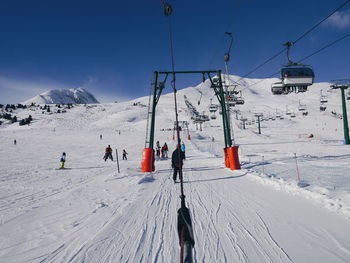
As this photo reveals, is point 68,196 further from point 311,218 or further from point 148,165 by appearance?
point 311,218

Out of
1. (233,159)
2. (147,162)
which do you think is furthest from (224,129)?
(147,162)

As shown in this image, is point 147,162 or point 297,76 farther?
point 297,76

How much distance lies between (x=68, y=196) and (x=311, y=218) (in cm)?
754

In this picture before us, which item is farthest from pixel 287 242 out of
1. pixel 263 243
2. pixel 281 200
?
pixel 281 200

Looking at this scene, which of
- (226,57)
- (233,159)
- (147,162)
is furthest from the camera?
(226,57)

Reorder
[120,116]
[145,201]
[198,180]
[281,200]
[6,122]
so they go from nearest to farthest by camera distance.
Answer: [281,200], [145,201], [198,180], [6,122], [120,116]

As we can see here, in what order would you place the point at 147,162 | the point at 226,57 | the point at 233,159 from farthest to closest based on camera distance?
the point at 226,57 < the point at 147,162 < the point at 233,159

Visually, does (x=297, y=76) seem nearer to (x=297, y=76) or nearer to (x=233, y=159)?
(x=297, y=76)

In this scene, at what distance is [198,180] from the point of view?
8578 millimetres

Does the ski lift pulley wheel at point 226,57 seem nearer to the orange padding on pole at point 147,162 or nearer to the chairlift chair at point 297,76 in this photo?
the chairlift chair at point 297,76

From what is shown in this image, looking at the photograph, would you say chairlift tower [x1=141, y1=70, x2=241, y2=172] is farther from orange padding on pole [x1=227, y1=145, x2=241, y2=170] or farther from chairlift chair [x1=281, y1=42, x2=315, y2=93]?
chairlift chair [x1=281, y1=42, x2=315, y2=93]

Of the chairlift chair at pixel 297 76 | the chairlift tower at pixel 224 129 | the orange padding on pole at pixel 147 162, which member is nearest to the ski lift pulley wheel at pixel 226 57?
the chairlift tower at pixel 224 129

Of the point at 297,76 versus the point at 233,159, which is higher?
the point at 297,76

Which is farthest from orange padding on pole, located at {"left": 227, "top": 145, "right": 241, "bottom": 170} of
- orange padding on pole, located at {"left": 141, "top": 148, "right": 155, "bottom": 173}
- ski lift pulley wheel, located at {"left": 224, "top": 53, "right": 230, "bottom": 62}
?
ski lift pulley wheel, located at {"left": 224, "top": 53, "right": 230, "bottom": 62}
